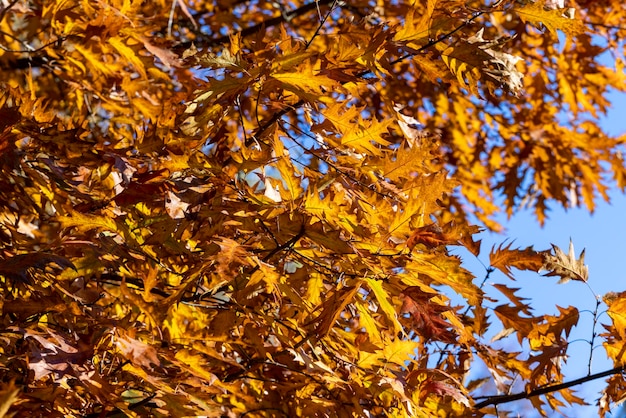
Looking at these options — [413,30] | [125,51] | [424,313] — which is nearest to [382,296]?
[424,313]

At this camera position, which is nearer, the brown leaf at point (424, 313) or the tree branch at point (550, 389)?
the brown leaf at point (424, 313)

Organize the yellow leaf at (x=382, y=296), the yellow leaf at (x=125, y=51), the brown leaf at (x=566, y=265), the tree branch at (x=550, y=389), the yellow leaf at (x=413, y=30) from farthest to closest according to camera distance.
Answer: the yellow leaf at (x=125, y=51) < the tree branch at (x=550, y=389) < the brown leaf at (x=566, y=265) < the yellow leaf at (x=413, y=30) < the yellow leaf at (x=382, y=296)

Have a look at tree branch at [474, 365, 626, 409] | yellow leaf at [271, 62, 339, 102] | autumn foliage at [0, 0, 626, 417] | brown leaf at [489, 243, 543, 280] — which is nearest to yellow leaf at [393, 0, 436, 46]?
autumn foliage at [0, 0, 626, 417]

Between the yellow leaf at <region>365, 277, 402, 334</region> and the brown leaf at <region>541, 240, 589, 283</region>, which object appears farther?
the brown leaf at <region>541, 240, 589, 283</region>

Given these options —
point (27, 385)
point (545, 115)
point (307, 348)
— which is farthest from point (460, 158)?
point (27, 385)

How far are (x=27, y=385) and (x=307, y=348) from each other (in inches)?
26.4

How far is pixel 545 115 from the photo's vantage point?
5270mm

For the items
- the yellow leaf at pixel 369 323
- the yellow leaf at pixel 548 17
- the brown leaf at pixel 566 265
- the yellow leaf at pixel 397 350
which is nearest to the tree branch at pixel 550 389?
the brown leaf at pixel 566 265

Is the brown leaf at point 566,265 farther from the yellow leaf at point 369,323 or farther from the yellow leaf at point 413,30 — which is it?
the yellow leaf at point 413,30

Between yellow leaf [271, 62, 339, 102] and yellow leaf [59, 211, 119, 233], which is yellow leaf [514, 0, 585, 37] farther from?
yellow leaf [59, 211, 119, 233]

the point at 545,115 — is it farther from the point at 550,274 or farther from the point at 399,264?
Result: the point at 399,264

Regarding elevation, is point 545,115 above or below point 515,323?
above

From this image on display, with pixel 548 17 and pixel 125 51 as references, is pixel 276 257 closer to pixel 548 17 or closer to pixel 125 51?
pixel 548 17

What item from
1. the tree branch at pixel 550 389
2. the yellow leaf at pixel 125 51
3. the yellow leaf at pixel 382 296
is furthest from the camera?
the yellow leaf at pixel 125 51
